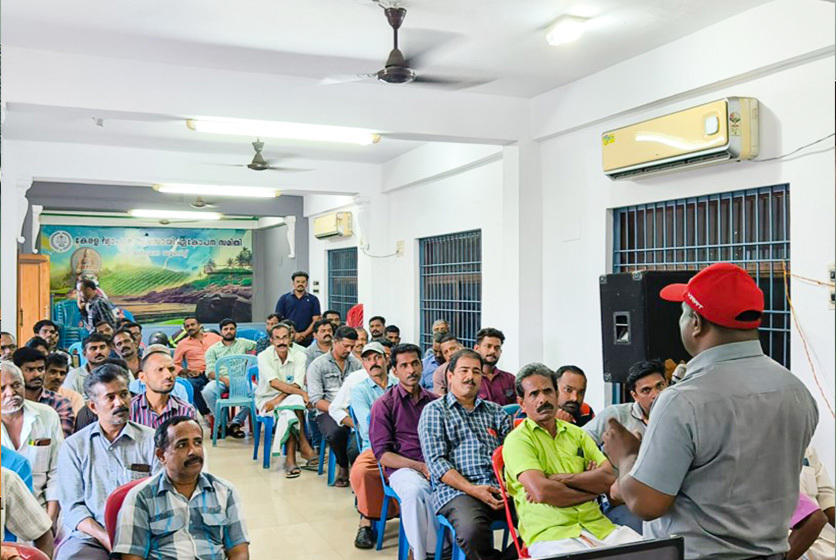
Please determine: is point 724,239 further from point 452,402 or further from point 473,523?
point 473,523

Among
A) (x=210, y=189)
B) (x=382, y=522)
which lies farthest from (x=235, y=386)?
(x=382, y=522)

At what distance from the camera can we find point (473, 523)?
10.4 ft

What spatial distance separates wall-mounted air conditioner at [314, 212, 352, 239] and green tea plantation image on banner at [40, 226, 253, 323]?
10.7ft

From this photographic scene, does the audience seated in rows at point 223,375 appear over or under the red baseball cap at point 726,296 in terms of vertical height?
under

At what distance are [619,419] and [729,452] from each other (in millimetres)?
2030

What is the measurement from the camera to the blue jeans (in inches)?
275

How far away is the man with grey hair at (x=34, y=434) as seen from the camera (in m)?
3.18

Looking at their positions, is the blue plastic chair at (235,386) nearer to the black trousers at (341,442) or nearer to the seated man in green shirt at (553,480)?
the black trousers at (341,442)

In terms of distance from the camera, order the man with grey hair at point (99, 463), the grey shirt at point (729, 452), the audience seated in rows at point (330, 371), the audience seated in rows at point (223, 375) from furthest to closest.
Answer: the audience seated in rows at point (223, 375)
the audience seated in rows at point (330, 371)
the man with grey hair at point (99, 463)
the grey shirt at point (729, 452)

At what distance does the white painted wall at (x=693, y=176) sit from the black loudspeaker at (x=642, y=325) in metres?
0.60

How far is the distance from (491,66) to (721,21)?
1481 millimetres

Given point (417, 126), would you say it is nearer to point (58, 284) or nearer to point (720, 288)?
point (720, 288)

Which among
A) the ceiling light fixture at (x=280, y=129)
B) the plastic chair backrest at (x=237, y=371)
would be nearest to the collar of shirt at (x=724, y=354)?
the ceiling light fixture at (x=280, y=129)

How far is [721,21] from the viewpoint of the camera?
4113 millimetres
